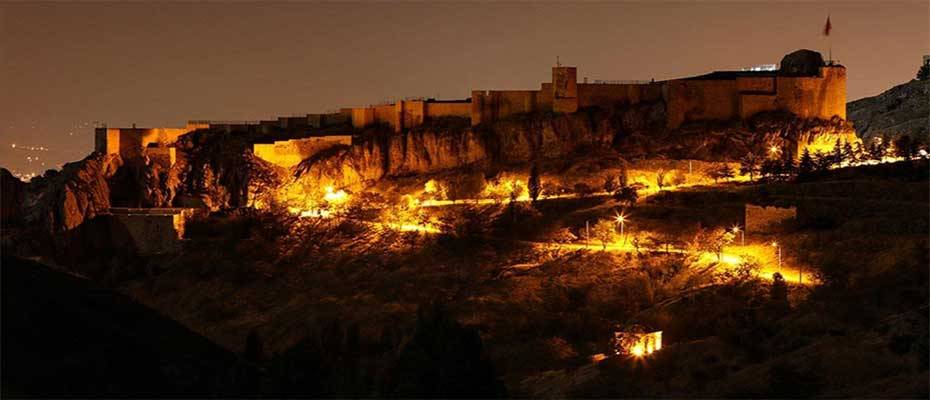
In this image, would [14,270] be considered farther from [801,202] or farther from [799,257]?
[801,202]

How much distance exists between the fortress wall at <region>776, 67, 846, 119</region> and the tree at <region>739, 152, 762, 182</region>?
207 inches

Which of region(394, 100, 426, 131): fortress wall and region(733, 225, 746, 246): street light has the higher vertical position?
region(394, 100, 426, 131): fortress wall

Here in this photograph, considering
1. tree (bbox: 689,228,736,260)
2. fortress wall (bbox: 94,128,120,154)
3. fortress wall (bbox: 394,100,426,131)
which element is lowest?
tree (bbox: 689,228,736,260)

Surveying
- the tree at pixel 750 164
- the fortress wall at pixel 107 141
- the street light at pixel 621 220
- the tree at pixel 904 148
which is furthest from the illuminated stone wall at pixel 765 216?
the fortress wall at pixel 107 141

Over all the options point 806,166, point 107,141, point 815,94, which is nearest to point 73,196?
point 107,141

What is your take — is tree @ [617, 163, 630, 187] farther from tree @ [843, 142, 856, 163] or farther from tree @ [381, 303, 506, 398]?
tree @ [381, 303, 506, 398]

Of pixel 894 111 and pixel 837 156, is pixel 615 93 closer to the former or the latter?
pixel 837 156

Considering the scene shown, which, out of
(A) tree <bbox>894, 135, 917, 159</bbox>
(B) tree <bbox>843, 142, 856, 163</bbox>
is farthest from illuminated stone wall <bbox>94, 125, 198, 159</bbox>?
(A) tree <bbox>894, 135, 917, 159</bbox>

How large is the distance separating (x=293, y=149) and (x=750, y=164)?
27.7 m

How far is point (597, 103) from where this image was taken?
237ft

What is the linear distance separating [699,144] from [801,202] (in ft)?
37.8

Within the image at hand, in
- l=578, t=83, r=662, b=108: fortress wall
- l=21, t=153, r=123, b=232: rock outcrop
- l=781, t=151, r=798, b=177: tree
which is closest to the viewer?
l=781, t=151, r=798, b=177: tree

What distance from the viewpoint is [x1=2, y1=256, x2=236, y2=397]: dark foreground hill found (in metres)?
27.8

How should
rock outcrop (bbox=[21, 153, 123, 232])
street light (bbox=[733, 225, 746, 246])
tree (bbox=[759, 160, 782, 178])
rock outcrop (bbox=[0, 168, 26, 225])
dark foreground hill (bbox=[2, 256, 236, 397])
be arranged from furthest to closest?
rock outcrop (bbox=[0, 168, 26, 225])
rock outcrop (bbox=[21, 153, 123, 232])
tree (bbox=[759, 160, 782, 178])
street light (bbox=[733, 225, 746, 246])
dark foreground hill (bbox=[2, 256, 236, 397])
